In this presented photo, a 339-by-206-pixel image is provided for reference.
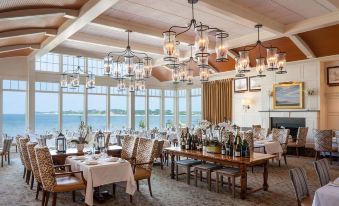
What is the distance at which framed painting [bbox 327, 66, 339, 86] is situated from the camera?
912 cm

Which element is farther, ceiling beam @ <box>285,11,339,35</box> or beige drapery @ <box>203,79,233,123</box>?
beige drapery @ <box>203,79,233,123</box>

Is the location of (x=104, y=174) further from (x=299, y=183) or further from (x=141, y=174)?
(x=299, y=183)

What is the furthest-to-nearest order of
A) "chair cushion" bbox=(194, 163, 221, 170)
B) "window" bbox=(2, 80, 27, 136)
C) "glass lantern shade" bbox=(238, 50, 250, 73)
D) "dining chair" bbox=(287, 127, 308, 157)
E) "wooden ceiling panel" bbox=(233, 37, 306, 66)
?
"window" bbox=(2, 80, 27, 136), "wooden ceiling panel" bbox=(233, 37, 306, 66), "dining chair" bbox=(287, 127, 308, 157), "glass lantern shade" bbox=(238, 50, 250, 73), "chair cushion" bbox=(194, 163, 221, 170)

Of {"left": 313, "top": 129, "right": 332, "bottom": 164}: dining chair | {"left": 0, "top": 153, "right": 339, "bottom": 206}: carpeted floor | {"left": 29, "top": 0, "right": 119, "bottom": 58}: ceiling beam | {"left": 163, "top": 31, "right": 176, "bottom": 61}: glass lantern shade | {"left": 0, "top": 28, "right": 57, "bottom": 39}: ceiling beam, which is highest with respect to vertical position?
{"left": 29, "top": 0, "right": 119, "bottom": 58}: ceiling beam

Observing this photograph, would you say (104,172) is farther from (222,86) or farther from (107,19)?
(222,86)

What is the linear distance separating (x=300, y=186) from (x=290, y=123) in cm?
751

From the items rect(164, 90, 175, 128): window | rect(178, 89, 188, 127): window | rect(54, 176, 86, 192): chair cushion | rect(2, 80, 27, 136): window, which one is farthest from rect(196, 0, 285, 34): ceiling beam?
rect(2, 80, 27, 136): window

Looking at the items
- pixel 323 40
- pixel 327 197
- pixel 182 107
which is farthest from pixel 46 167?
pixel 182 107

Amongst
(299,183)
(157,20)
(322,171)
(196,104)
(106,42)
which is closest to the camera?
(299,183)

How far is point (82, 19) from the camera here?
583 cm

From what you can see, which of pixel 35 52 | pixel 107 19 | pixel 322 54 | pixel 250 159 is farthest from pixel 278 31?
pixel 35 52

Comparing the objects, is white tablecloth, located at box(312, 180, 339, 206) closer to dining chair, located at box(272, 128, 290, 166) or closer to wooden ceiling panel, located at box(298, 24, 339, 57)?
dining chair, located at box(272, 128, 290, 166)

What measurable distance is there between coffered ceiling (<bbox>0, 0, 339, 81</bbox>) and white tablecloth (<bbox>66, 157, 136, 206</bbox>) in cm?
278

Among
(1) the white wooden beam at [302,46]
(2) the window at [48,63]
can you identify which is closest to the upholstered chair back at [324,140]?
(1) the white wooden beam at [302,46]
